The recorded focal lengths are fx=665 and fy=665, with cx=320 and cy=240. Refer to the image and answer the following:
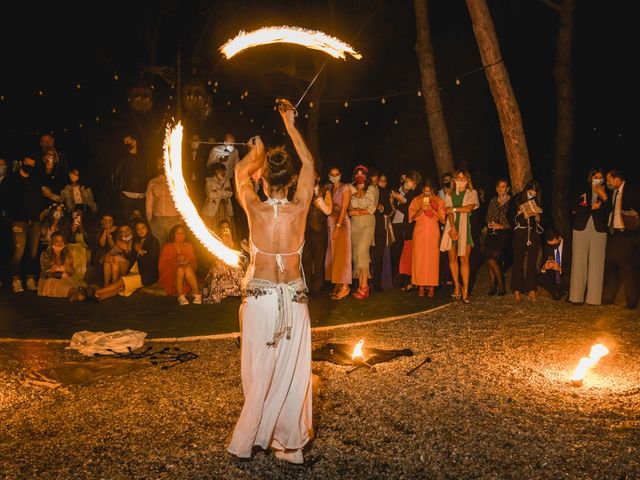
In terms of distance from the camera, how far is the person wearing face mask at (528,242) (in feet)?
38.9

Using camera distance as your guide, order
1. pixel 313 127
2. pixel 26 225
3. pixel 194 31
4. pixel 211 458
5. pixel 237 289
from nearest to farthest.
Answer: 1. pixel 211 458
2. pixel 237 289
3. pixel 26 225
4. pixel 313 127
5. pixel 194 31

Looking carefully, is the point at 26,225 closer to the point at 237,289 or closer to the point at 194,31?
the point at 237,289

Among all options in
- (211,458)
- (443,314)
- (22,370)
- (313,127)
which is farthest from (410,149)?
(211,458)

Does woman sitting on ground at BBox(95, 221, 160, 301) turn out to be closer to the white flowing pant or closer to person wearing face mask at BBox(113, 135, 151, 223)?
person wearing face mask at BBox(113, 135, 151, 223)

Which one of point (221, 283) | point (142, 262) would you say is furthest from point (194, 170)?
point (221, 283)

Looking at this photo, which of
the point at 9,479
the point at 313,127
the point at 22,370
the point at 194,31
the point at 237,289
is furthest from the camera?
the point at 194,31

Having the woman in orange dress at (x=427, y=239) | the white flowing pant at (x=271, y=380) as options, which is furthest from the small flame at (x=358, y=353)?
the woman in orange dress at (x=427, y=239)

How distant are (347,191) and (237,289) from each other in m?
2.63

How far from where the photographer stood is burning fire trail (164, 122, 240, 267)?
6.50 metres

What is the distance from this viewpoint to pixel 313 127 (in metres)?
22.2

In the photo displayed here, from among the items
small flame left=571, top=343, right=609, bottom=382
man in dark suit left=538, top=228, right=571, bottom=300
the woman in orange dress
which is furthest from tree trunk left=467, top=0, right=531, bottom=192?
small flame left=571, top=343, right=609, bottom=382

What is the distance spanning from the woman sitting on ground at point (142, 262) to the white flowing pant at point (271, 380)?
7686 millimetres

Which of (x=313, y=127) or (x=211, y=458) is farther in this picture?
(x=313, y=127)

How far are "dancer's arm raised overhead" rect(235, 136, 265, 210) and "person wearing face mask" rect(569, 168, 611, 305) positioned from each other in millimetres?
7965
